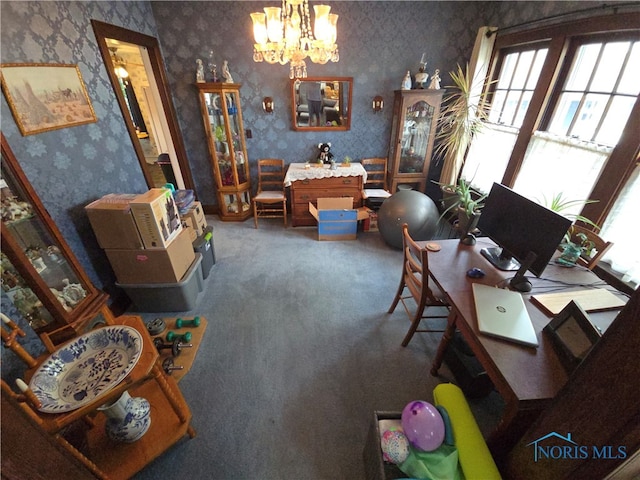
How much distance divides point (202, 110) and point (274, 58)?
6.28 feet

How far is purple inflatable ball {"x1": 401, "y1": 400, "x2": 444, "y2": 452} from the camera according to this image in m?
1.08

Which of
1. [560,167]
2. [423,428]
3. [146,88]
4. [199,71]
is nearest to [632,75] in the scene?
[560,167]

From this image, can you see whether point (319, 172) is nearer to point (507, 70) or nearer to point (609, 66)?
point (507, 70)

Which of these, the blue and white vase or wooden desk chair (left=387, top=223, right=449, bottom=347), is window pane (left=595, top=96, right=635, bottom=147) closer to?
wooden desk chair (left=387, top=223, right=449, bottom=347)

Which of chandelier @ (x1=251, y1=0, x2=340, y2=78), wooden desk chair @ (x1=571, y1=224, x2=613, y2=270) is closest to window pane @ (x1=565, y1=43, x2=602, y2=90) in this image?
wooden desk chair @ (x1=571, y1=224, x2=613, y2=270)

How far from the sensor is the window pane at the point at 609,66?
188 cm

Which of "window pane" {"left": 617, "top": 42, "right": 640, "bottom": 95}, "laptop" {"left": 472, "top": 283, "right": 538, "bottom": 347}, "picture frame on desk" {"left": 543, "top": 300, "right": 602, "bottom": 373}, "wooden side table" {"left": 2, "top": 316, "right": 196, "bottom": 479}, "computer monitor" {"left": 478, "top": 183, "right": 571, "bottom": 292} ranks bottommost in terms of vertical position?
"wooden side table" {"left": 2, "top": 316, "right": 196, "bottom": 479}

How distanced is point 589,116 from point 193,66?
155 inches

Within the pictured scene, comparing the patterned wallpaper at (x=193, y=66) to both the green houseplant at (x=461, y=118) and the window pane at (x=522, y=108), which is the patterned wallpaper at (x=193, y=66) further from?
the window pane at (x=522, y=108)

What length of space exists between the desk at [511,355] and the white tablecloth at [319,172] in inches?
79.5

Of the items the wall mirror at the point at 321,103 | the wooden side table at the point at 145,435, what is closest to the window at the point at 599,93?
the wall mirror at the point at 321,103

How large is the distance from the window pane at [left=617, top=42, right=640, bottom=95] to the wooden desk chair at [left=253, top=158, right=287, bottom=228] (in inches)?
124

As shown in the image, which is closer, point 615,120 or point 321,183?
point 615,120

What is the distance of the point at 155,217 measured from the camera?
1891 millimetres
